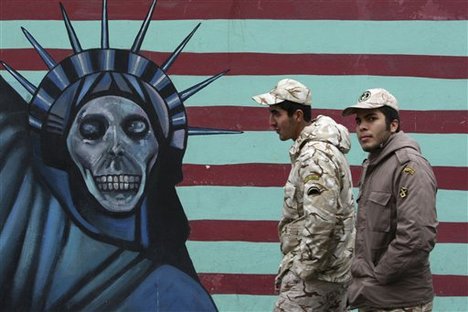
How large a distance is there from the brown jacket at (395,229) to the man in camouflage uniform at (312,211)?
3.8 inches

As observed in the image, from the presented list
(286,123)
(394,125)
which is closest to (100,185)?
(286,123)

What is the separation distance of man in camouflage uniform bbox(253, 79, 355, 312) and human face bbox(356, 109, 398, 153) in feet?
0.35

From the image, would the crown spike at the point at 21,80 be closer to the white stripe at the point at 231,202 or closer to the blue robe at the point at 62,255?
the blue robe at the point at 62,255

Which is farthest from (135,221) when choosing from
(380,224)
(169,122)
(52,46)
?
(380,224)

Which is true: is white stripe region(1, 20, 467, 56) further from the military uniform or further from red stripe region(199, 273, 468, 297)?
the military uniform

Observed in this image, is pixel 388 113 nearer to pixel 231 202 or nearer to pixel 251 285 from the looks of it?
pixel 231 202

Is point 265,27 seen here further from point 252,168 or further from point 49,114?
point 49,114

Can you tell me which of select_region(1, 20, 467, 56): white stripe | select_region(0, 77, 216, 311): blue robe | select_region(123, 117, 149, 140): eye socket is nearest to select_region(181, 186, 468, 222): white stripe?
select_region(0, 77, 216, 311): blue robe

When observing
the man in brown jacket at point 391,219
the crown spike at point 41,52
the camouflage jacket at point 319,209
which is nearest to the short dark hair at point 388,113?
the man in brown jacket at point 391,219

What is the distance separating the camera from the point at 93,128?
6887 millimetres

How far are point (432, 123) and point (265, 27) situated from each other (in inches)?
47.6

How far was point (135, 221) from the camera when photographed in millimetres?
6895

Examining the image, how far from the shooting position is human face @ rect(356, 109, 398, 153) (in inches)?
198

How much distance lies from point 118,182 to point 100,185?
0.38 ft
